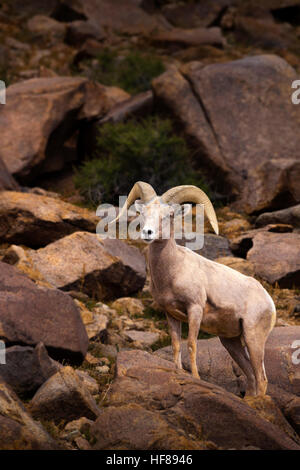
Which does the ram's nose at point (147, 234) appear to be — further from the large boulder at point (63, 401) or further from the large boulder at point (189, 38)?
the large boulder at point (189, 38)

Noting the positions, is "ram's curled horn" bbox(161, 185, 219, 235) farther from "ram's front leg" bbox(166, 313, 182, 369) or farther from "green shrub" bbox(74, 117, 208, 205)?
"green shrub" bbox(74, 117, 208, 205)

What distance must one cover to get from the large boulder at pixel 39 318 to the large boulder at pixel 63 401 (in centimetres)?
99

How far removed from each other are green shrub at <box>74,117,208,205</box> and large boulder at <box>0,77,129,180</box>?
106 cm

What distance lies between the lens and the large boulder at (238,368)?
8133 mm

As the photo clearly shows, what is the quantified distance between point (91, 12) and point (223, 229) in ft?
50.1

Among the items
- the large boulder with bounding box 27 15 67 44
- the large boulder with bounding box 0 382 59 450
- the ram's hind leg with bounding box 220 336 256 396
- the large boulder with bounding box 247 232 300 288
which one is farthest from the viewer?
the large boulder with bounding box 27 15 67 44

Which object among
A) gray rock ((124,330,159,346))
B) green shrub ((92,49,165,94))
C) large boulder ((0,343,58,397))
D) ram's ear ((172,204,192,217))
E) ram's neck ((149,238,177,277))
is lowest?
gray rock ((124,330,159,346))

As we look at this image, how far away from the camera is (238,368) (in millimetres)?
8422

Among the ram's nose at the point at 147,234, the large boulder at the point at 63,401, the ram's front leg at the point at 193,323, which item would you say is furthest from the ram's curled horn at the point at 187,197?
the large boulder at the point at 63,401

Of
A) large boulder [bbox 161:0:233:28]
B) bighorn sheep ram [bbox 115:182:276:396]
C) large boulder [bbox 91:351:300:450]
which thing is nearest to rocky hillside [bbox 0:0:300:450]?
large boulder [bbox 91:351:300:450]

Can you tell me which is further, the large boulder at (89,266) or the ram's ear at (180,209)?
the large boulder at (89,266)

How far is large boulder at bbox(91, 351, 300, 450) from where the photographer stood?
5.52 metres


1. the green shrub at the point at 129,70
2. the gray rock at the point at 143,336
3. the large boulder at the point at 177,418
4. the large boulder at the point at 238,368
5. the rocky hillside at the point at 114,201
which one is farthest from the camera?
the green shrub at the point at 129,70

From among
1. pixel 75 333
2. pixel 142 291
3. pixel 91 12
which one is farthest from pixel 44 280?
pixel 91 12
